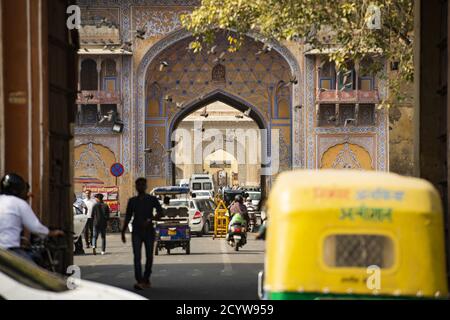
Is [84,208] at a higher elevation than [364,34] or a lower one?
lower

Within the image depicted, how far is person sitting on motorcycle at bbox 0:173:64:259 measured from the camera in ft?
28.7

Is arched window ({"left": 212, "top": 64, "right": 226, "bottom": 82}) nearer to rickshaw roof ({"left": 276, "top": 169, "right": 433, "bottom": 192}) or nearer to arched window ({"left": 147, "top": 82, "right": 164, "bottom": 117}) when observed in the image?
arched window ({"left": 147, "top": 82, "right": 164, "bottom": 117})

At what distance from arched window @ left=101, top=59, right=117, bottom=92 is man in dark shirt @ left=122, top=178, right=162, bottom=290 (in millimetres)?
24372

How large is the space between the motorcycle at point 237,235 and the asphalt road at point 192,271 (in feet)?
0.72

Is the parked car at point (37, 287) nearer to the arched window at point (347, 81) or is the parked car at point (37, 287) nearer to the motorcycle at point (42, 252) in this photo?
the motorcycle at point (42, 252)

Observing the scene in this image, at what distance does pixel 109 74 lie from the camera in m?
37.4

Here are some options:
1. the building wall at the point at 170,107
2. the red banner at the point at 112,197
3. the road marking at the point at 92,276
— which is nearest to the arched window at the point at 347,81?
the building wall at the point at 170,107

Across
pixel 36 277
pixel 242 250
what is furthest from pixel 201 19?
pixel 36 277

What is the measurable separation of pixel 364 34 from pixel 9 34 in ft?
31.2

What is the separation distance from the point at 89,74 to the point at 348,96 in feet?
28.1

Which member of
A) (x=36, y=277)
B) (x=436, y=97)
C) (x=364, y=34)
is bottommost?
(x=36, y=277)

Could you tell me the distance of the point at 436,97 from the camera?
12.4 metres

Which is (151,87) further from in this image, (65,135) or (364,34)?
(65,135)

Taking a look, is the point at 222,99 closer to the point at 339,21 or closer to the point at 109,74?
the point at 109,74
